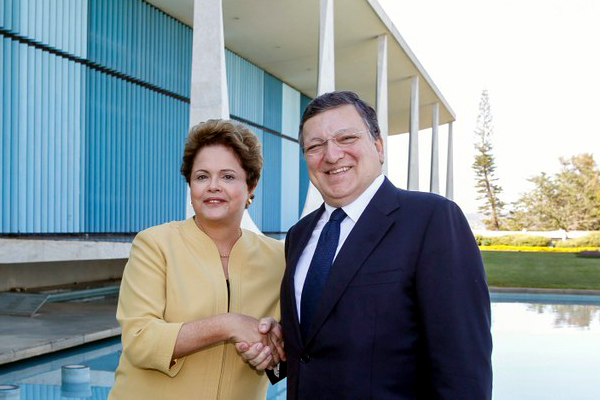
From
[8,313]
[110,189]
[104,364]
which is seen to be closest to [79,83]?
[110,189]

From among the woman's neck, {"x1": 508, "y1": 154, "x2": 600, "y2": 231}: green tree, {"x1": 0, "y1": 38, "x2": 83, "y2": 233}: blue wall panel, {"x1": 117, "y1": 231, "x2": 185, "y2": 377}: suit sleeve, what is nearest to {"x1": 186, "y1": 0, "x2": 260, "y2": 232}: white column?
{"x1": 0, "y1": 38, "x2": 83, "y2": 233}: blue wall panel

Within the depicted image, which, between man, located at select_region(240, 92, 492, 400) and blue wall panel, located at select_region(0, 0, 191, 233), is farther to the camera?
blue wall panel, located at select_region(0, 0, 191, 233)

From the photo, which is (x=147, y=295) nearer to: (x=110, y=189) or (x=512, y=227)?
(x=110, y=189)

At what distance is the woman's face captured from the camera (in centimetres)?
195

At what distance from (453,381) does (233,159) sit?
0.99 meters

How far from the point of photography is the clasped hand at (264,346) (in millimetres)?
1728

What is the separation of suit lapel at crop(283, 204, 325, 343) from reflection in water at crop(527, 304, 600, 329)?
8665 millimetres

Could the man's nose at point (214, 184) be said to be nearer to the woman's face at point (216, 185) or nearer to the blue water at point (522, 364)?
the woman's face at point (216, 185)

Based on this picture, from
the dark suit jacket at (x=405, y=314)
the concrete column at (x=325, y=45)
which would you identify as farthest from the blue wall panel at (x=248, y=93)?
the dark suit jacket at (x=405, y=314)

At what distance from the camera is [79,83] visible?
10.4 meters

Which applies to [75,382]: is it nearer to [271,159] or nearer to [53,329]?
[53,329]

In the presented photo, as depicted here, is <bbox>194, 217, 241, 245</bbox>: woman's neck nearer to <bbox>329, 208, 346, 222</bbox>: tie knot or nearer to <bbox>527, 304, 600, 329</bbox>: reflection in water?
<bbox>329, 208, 346, 222</bbox>: tie knot

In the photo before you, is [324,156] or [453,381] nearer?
[453,381]

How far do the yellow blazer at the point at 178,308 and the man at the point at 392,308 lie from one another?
0.28 metres
